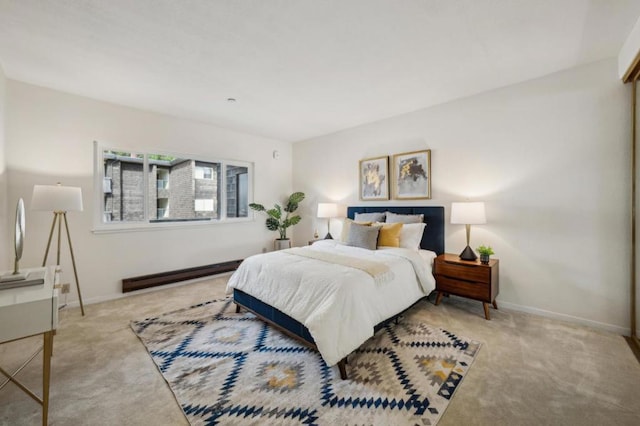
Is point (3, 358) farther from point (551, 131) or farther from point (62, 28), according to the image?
point (551, 131)

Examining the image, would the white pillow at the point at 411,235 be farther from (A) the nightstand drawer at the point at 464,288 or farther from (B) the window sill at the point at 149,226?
(B) the window sill at the point at 149,226

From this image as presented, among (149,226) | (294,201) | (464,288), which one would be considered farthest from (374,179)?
(149,226)

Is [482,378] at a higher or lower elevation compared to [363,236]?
lower

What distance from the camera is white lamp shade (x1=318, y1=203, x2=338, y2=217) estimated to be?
460 cm

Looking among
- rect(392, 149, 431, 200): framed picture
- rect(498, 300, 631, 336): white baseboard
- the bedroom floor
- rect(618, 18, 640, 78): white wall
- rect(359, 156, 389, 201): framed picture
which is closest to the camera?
the bedroom floor

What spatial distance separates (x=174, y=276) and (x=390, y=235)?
3.24 metres

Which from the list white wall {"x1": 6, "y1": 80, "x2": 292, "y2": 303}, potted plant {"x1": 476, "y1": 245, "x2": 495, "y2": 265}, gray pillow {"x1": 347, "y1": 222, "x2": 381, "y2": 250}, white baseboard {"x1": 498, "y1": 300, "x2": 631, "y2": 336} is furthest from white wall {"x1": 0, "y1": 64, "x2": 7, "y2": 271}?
white baseboard {"x1": 498, "y1": 300, "x2": 631, "y2": 336}

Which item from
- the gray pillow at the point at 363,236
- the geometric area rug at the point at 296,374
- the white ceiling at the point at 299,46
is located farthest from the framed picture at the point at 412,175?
the geometric area rug at the point at 296,374

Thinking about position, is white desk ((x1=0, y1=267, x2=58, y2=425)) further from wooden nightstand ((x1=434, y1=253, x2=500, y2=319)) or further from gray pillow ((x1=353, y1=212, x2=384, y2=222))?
gray pillow ((x1=353, y1=212, x2=384, y2=222))

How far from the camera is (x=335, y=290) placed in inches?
79.4

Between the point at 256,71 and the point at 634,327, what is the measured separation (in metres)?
4.30

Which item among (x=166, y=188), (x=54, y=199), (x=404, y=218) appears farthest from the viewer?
(x=166, y=188)

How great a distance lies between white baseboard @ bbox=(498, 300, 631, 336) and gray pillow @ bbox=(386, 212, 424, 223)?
1.34 m

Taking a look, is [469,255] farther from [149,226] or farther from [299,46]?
[149,226]
